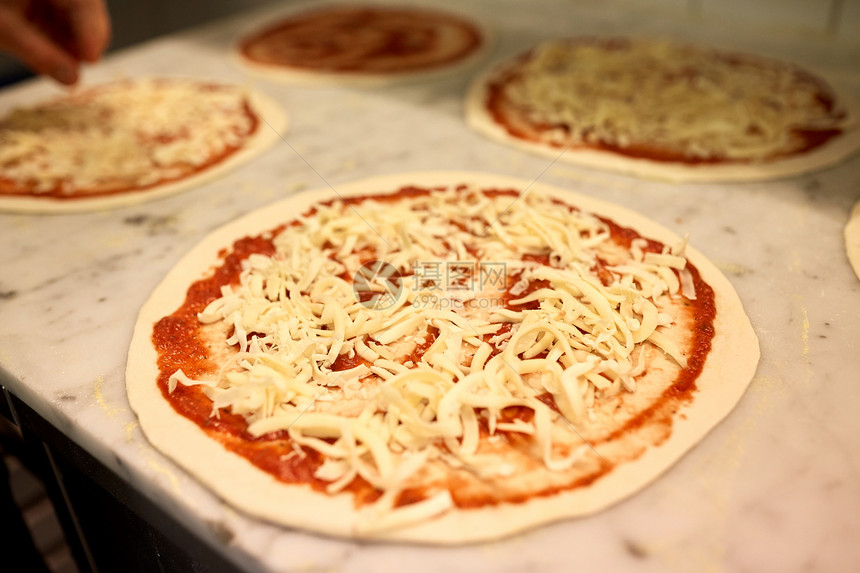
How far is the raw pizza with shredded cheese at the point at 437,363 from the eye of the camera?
1.11 m

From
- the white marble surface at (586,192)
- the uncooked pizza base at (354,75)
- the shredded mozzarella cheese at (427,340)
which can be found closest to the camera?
the white marble surface at (586,192)

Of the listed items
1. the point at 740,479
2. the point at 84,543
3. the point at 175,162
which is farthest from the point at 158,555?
the point at 175,162

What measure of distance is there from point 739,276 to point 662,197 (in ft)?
1.44

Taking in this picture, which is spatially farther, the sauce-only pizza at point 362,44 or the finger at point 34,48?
the sauce-only pizza at point 362,44

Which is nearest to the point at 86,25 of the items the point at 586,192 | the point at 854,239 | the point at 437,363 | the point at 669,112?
the point at 586,192

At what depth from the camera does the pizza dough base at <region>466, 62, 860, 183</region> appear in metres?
2.05

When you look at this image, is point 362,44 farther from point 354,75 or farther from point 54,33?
point 54,33

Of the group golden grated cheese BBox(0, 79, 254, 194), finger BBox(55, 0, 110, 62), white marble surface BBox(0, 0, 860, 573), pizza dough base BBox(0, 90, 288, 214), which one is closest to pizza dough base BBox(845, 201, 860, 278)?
white marble surface BBox(0, 0, 860, 573)

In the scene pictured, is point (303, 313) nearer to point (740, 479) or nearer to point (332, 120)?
point (740, 479)

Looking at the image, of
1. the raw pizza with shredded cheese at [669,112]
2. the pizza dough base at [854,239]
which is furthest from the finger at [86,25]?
the pizza dough base at [854,239]

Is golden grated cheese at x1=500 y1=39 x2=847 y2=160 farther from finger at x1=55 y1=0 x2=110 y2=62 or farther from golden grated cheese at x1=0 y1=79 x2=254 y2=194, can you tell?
finger at x1=55 y1=0 x2=110 y2=62

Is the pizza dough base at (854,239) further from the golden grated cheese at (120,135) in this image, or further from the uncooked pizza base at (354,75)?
the golden grated cheese at (120,135)

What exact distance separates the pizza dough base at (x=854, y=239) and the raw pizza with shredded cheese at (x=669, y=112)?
0.27m

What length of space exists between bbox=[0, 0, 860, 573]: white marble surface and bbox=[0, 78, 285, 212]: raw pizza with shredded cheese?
87mm
